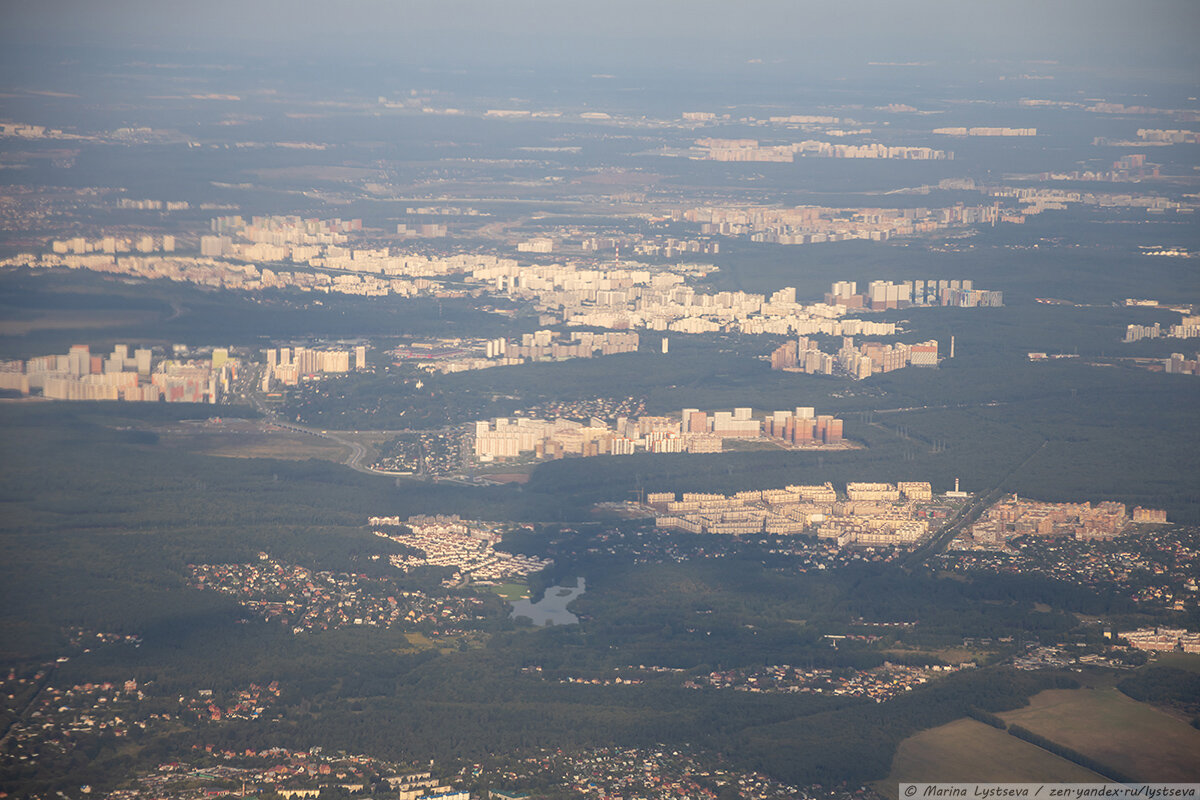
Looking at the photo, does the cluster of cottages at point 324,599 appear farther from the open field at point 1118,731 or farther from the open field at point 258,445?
the open field at point 1118,731

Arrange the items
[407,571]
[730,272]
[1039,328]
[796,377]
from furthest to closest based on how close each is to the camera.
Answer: [730,272] < [1039,328] < [796,377] < [407,571]

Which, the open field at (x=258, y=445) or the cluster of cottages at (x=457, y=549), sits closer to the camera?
the cluster of cottages at (x=457, y=549)

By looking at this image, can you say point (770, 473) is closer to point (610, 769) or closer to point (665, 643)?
point (665, 643)

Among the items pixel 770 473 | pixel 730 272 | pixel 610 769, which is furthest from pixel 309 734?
pixel 730 272

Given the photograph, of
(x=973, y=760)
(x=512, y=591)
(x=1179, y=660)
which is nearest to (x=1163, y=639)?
(x=1179, y=660)

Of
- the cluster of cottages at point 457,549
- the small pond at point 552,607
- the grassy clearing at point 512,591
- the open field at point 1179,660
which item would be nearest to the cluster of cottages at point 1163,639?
the open field at point 1179,660

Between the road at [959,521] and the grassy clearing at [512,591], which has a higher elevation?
the road at [959,521]

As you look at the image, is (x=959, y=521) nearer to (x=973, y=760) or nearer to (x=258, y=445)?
(x=973, y=760)
